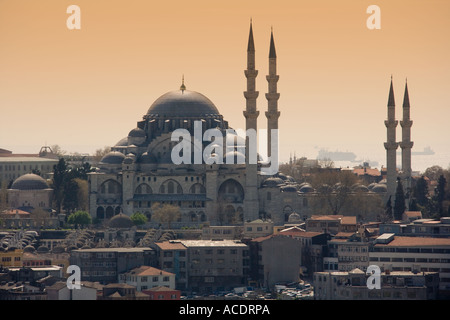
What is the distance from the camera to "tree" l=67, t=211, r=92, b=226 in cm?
11275

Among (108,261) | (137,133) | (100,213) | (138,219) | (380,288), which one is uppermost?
(137,133)

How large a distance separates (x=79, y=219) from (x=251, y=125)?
1223cm

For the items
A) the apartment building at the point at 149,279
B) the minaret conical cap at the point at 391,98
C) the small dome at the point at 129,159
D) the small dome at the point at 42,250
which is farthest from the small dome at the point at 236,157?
the apartment building at the point at 149,279

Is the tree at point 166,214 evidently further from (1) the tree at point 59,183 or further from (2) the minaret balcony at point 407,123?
(2) the minaret balcony at point 407,123

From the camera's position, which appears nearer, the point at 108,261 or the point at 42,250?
the point at 108,261

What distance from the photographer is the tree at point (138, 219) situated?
4385 inches

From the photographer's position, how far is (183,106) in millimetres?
123312

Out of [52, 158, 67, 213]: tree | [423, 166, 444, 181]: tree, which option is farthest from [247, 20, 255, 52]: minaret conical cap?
[423, 166, 444, 181]: tree

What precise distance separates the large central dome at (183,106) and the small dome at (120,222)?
50.0ft

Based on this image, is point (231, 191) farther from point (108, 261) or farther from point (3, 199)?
point (108, 261)

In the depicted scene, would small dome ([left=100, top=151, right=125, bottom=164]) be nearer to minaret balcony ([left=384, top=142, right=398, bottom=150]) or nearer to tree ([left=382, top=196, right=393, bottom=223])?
minaret balcony ([left=384, top=142, right=398, bottom=150])

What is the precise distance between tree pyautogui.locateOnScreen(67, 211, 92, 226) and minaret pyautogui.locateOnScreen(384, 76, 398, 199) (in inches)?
773

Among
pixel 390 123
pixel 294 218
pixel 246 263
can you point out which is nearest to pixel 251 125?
pixel 294 218

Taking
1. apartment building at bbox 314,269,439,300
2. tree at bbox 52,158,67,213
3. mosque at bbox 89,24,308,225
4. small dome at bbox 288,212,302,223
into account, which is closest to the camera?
apartment building at bbox 314,269,439,300
